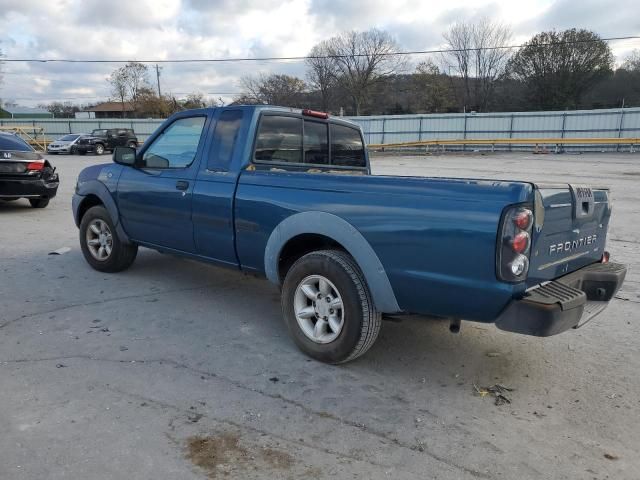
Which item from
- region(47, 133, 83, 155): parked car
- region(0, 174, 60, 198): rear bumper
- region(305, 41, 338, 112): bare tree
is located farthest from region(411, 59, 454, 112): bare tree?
region(0, 174, 60, 198): rear bumper

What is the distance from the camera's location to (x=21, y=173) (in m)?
10.0

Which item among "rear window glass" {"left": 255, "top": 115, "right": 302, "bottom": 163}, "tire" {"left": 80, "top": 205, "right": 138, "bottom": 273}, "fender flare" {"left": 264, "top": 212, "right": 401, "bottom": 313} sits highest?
"rear window glass" {"left": 255, "top": 115, "right": 302, "bottom": 163}

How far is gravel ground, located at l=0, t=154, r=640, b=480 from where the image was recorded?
8.80ft

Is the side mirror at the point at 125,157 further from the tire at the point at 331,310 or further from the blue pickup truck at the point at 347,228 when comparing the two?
the tire at the point at 331,310

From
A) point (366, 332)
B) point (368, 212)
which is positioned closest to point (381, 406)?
point (366, 332)

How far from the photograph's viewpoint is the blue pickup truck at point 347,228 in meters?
2.94

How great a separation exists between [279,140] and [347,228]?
4.98ft

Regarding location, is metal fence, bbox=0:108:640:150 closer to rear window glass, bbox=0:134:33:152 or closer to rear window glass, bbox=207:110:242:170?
rear window glass, bbox=0:134:33:152

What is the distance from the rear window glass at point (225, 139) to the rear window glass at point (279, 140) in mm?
220

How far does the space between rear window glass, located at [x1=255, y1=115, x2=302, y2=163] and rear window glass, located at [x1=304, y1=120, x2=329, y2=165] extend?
98mm

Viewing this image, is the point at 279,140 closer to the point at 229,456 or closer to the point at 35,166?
the point at 229,456

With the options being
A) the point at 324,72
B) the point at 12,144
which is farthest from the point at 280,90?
the point at 12,144

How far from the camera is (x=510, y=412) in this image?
320 cm

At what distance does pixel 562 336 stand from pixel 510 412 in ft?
4.78
